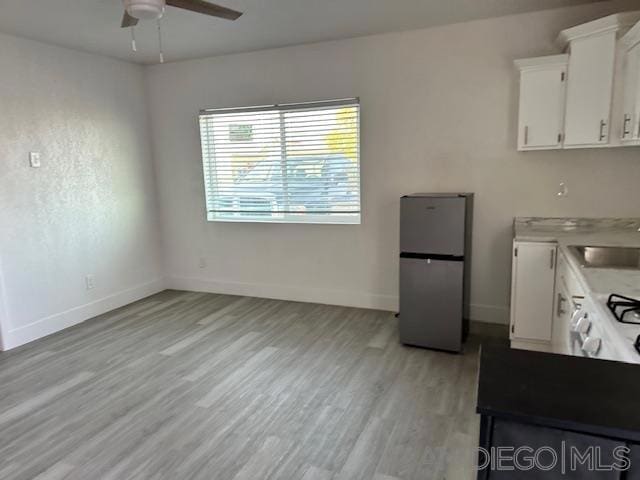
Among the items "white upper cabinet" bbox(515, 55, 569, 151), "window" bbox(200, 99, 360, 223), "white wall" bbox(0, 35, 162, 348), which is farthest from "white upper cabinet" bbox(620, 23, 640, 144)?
"white wall" bbox(0, 35, 162, 348)

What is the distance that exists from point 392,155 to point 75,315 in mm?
3516

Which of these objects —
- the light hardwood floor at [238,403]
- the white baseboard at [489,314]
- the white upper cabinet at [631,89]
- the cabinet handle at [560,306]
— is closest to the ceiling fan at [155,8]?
the light hardwood floor at [238,403]

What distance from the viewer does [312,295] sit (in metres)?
4.56

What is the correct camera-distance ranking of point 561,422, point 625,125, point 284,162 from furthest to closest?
point 284,162
point 625,125
point 561,422

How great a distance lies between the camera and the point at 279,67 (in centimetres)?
425

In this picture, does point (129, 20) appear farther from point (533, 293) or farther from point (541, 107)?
point (533, 293)

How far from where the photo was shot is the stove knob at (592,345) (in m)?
1.41

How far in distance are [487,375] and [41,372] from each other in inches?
134

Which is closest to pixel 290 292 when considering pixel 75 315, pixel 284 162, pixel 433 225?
pixel 284 162

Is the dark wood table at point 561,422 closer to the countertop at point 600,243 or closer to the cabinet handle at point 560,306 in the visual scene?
the countertop at point 600,243

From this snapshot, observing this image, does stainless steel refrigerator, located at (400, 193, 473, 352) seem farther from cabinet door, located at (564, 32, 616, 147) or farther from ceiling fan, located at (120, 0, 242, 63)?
ceiling fan, located at (120, 0, 242, 63)

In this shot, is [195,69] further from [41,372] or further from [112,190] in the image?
[41,372]

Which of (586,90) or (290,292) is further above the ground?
(586,90)

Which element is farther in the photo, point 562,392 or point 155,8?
point 155,8
